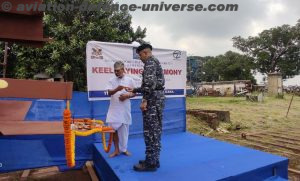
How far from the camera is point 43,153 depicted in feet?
17.0

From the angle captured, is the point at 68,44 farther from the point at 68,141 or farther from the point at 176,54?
the point at 68,141

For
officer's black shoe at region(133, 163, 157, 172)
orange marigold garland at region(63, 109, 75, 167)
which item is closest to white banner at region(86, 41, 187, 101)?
officer's black shoe at region(133, 163, 157, 172)

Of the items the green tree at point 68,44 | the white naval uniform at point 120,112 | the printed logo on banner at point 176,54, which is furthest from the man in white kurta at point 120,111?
the green tree at point 68,44

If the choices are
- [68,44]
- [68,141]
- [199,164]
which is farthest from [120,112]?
[68,44]

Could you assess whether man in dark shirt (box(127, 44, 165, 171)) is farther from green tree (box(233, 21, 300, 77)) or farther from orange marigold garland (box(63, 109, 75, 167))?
green tree (box(233, 21, 300, 77))

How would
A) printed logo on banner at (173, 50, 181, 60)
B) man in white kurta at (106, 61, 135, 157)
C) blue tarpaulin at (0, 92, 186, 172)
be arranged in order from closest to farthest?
man in white kurta at (106, 61, 135, 157) < blue tarpaulin at (0, 92, 186, 172) < printed logo on banner at (173, 50, 181, 60)

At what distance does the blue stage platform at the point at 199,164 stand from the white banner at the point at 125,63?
4.36ft

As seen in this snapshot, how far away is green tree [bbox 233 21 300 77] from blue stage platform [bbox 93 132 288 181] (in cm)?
4625

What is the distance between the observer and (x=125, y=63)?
21.1 ft

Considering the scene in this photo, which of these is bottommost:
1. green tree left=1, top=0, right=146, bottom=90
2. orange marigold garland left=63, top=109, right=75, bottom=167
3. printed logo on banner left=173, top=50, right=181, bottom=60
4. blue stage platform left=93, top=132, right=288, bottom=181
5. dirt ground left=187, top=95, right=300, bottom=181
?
dirt ground left=187, top=95, right=300, bottom=181

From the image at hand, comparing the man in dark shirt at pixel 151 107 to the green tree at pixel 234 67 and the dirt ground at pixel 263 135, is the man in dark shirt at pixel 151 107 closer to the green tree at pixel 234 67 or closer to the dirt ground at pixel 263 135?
the dirt ground at pixel 263 135

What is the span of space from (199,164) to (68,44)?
12.6 meters

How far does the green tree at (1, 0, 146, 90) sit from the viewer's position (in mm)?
14422

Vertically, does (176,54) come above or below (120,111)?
above
